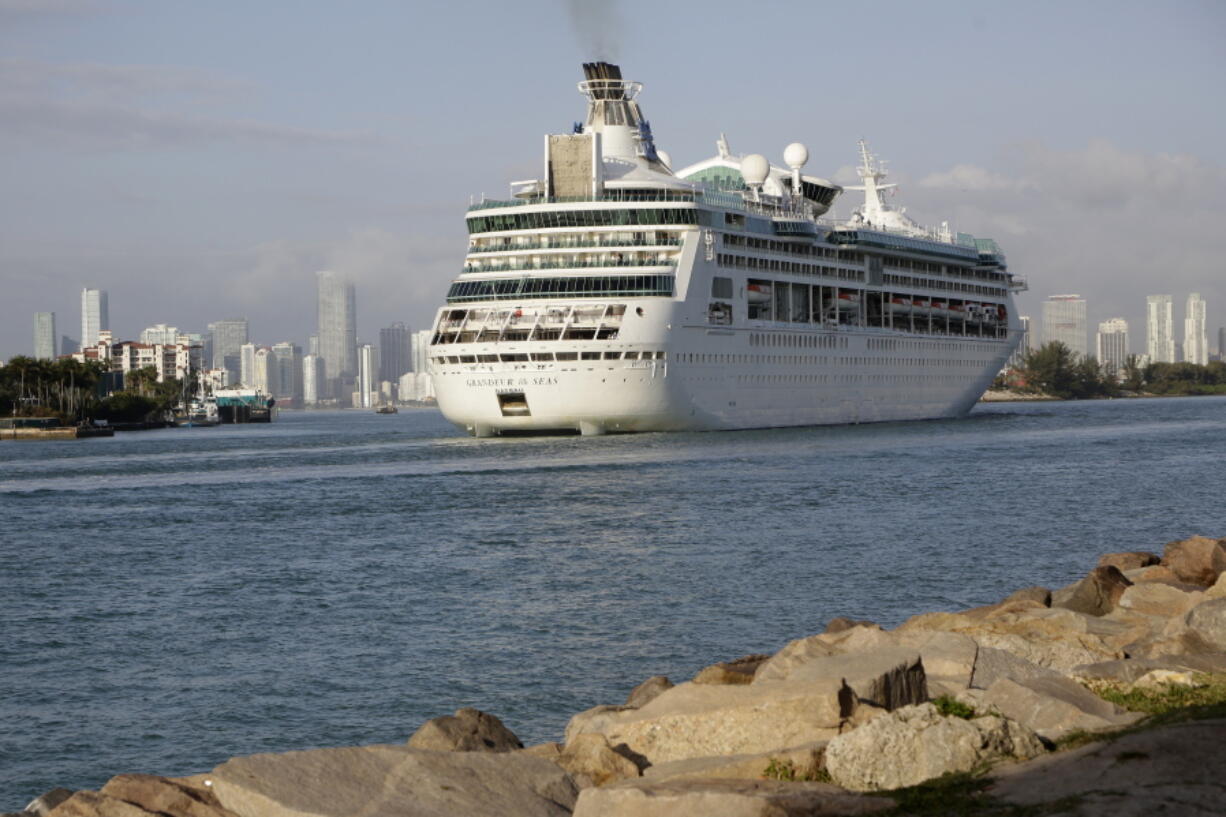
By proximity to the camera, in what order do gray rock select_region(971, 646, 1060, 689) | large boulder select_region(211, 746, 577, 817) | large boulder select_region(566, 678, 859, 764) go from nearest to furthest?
large boulder select_region(211, 746, 577, 817), large boulder select_region(566, 678, 859, 764), gray rock select_region(971, 646, 1060, 689)

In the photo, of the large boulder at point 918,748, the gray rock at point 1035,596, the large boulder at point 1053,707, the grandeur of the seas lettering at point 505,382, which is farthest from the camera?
the grandeur of the seas lettering at point 505,382

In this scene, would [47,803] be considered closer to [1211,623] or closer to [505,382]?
[1211,623]

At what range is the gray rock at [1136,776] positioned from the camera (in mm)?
8352

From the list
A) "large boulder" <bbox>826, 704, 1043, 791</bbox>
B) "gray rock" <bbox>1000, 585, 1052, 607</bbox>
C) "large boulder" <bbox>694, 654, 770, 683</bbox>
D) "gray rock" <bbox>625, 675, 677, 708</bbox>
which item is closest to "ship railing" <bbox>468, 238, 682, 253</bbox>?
"gray rock" <bbox>1000, 585, 1052, 607</bbox>

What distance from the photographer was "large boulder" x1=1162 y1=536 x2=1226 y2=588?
2325 centimetres

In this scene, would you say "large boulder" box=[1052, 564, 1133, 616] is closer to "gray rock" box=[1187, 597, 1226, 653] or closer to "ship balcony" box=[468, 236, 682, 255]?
"gray rock" box=[1187, 597, 1226, 653]

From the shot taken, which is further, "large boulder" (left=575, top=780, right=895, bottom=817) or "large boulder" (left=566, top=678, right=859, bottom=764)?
"large boulder" (left=566, top=678, right=859, bottom=764)

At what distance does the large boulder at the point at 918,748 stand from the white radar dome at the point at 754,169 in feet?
283

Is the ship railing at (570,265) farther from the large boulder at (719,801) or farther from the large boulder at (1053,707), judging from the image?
the large boulder at (719,801)

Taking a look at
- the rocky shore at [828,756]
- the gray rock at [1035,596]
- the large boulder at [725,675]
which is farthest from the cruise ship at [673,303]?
the rocky shore at [828,756]

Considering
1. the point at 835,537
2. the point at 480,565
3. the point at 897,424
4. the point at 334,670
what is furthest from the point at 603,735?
the point at 897,424

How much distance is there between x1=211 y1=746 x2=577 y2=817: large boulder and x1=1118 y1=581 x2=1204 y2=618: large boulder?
10851 millimetres

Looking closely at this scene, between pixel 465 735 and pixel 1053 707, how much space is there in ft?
16.9

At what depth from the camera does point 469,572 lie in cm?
3111
